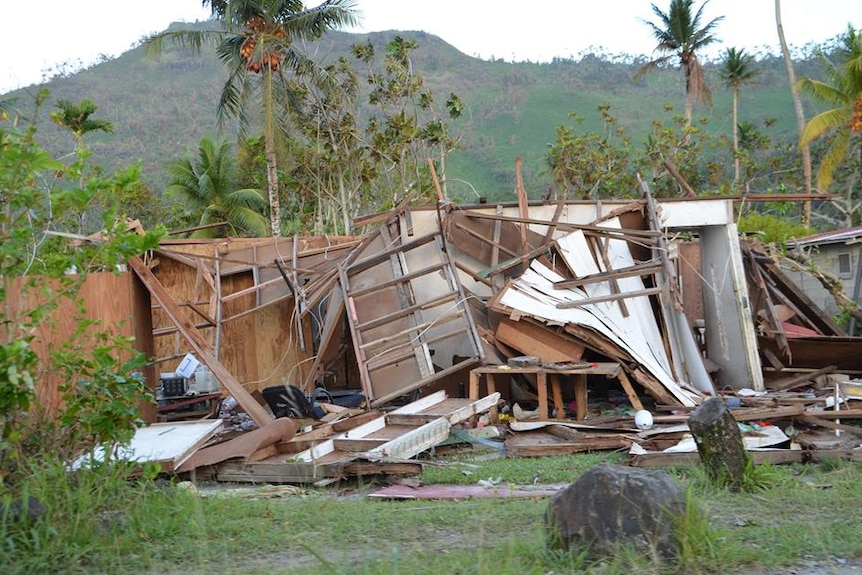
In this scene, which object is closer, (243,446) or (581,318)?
(243,446)

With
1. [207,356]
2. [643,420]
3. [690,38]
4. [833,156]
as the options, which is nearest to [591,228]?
[643,420]

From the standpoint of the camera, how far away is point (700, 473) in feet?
24.2

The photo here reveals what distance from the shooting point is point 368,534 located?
19.7ft

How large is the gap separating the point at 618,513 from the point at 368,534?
182cm

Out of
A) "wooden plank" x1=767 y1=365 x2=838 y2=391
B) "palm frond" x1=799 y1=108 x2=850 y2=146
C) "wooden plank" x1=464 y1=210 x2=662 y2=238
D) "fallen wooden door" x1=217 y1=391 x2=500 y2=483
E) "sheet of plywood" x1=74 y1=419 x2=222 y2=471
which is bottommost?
"wooden plank" x1=767 y1=365 x2=838 y2=391

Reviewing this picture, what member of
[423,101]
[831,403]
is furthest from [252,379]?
[423,101]

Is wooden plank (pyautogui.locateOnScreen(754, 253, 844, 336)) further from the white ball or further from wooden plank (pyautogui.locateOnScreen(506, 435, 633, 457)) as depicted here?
wooden plank (pyautogui.locateOnScreen(506, 435, 633, 457))

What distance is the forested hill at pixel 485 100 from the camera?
5894cm

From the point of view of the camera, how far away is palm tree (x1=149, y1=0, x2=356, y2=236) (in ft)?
88.0

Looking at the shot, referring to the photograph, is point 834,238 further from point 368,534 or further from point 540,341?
point 368,534

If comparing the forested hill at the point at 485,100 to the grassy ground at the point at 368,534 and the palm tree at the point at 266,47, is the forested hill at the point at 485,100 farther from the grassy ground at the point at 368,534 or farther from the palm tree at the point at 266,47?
the grassy ground at the point at 368,534

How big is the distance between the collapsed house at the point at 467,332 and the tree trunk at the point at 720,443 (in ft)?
→ 6.65

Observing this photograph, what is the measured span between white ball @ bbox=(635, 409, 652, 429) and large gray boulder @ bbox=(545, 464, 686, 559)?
16.3ft

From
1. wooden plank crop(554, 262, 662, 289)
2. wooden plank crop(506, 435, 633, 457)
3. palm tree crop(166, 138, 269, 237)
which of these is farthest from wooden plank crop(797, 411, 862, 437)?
palm tree crop(166, 138, 269, 237)
